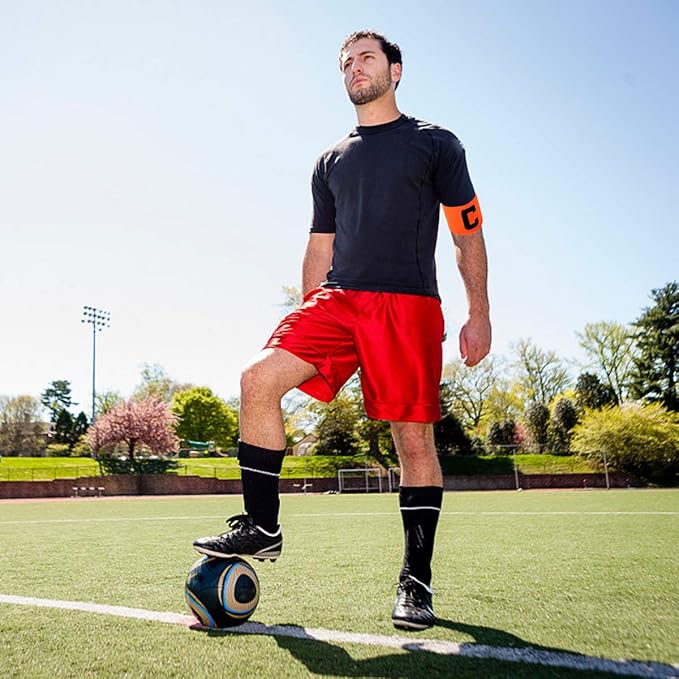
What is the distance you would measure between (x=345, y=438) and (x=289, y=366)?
41.0 m

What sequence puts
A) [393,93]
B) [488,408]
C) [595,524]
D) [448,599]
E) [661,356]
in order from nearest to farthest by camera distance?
[448,599] < [393,93] < [595,524] < [661,356] < [488,408]

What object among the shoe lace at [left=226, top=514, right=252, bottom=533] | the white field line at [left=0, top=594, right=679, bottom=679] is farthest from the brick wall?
the shoe lace at [left=226, top=514, right=252, bottom=533]

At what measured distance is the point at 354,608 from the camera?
9.09ft

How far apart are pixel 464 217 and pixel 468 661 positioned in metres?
1.82

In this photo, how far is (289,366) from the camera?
280cm

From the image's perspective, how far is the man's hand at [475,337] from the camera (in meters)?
3.09

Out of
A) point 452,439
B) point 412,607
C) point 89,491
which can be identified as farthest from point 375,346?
point 452,439

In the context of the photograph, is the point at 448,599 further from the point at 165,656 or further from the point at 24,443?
the point at 24,443

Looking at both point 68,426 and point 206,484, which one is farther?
point 68,426

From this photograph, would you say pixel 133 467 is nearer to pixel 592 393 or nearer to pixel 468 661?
pixel 592 393

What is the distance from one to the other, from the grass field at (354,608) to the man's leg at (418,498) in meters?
0.17

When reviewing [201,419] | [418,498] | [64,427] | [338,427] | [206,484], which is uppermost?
[201,419]

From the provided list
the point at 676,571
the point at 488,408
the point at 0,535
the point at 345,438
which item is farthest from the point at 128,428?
the point at 676,571

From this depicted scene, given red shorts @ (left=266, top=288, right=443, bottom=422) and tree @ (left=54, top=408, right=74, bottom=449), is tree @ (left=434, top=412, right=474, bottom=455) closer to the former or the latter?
red shorts @ (left=266, top=288, right=443, bottom=422)
